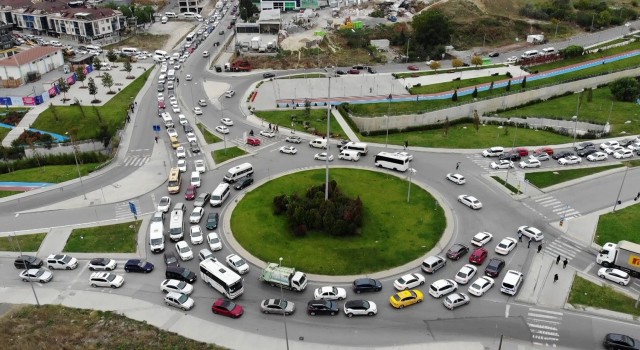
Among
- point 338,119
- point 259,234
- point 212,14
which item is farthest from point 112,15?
point 259,234

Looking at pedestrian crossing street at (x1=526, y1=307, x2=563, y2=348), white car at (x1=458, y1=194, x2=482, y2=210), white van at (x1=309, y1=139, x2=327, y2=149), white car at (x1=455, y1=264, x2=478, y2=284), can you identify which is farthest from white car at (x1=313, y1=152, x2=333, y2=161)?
pedestrian crossing street at (x1=526, y1=307, x2=563, y2=348)

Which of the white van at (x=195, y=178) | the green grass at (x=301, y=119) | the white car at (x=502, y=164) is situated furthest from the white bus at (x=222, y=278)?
the white car at (x=502, y=164)

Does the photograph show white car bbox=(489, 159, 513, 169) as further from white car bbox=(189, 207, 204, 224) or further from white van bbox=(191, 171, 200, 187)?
white van bbox=(191, 171, 200, 187)

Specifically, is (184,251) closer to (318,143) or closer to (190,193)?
(190,193)

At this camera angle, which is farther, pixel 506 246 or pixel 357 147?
pixel 357 147

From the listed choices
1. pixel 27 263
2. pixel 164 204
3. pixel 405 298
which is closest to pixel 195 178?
pixel 164 204
